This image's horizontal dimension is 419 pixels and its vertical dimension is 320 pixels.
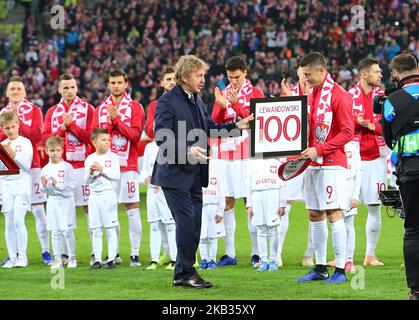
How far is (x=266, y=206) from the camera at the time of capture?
1130 centimetres

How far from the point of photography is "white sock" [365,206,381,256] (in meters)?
12.0

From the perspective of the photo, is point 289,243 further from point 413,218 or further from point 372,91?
point 413,218

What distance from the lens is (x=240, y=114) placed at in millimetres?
11758

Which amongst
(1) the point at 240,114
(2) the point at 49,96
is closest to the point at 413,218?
(1) the point at 240,114

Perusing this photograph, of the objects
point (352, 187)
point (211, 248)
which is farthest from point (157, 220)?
point (352, 187)

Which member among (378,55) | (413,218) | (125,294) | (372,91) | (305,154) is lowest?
(125,294)

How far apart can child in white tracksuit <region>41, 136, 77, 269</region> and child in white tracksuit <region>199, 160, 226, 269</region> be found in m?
1.59

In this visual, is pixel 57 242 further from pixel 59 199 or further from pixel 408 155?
pixel 408 155

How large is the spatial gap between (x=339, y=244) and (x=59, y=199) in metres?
3.63

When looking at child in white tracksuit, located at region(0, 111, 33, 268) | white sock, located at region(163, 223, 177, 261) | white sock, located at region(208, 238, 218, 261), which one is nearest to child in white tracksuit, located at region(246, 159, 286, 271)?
white sock, located at region(208, 238, 218, 261)

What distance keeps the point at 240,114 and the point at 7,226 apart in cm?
323

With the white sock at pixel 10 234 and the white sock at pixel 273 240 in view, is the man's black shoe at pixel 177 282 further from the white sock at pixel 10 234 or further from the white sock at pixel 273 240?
the white sock at pixel 10 234

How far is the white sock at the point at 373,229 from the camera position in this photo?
12.0 m

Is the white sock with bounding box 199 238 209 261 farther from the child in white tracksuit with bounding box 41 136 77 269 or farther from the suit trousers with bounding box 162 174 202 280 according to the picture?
the suit trousers with bounding box 162 174 202 280
